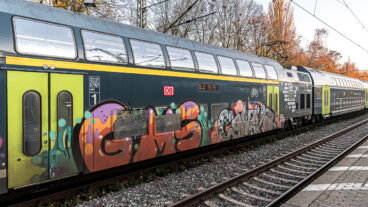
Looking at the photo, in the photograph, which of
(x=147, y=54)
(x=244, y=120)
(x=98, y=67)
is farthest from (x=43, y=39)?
(x=244, y=120)

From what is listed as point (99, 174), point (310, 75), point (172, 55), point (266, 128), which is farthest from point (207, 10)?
point (99, 174)

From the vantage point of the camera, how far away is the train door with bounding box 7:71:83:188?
4.34m

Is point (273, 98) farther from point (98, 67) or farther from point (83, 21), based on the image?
point (83, 21)

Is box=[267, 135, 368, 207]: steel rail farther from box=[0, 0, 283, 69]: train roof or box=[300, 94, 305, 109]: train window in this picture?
box=[300, 94, 305, 109]: train window

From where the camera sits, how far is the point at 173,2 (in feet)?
78.3

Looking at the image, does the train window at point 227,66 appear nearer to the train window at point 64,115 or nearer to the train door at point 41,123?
the train door at point 41,123

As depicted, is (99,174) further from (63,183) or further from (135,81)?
(135,81)

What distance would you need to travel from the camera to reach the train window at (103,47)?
5.47 meters

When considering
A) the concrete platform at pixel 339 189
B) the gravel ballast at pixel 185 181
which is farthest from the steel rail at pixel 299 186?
the gravel ballast at pixel 185 181

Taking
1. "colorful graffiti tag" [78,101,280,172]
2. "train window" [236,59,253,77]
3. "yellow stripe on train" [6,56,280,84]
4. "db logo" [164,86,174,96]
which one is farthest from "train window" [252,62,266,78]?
"db logo" [164,86,174,96]

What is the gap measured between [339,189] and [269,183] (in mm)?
1427

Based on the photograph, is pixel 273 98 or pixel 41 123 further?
pixel 273 98

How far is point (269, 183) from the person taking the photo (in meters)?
Result: 6.16

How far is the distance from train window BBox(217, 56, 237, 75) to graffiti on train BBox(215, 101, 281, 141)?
121cm
